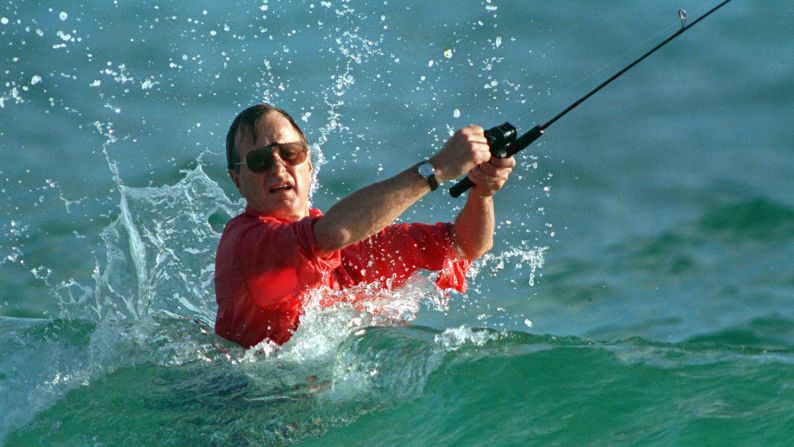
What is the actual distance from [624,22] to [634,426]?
4.87m

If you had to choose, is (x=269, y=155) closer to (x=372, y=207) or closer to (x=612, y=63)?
(x=372, y=207)

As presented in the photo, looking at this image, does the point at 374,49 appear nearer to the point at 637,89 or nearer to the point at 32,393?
the point at 637,89

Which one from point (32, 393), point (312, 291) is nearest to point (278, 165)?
point (312, 291)

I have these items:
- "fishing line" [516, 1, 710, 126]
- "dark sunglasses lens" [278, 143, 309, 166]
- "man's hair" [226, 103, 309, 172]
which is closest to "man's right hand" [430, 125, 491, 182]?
"dark sunglasses lens" [278, 143, 309, 166]

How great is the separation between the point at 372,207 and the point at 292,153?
745 millimetres

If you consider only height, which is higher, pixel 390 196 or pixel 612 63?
pixel 612 63

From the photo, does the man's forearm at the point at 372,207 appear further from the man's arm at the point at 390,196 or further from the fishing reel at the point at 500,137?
the fishing reel at the point at 500,137

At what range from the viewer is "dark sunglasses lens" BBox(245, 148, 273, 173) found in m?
4.88

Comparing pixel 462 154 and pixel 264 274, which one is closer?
pixel 462 154

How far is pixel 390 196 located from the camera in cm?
426

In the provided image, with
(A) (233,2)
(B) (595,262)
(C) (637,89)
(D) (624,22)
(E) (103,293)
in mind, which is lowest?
(B) (595,262)

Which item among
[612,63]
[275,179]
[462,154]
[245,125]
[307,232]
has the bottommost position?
[307,232]

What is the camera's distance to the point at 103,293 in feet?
21.6

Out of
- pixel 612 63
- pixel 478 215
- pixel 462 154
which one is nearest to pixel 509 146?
pixel 462 154
